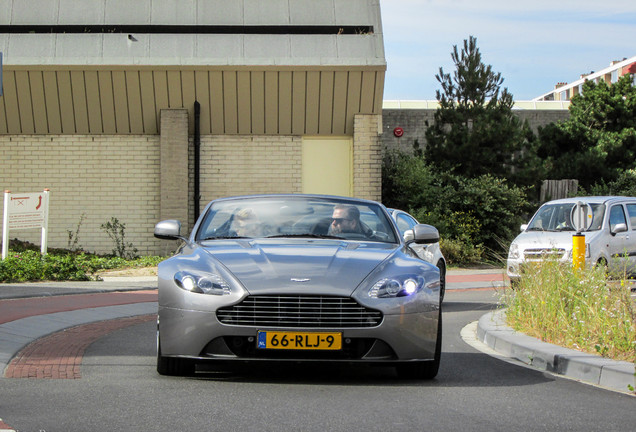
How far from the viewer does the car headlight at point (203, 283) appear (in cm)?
694

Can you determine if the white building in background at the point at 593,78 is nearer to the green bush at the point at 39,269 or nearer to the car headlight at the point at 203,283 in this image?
the green bush at the point at 39,269

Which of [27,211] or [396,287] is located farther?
[27,211]

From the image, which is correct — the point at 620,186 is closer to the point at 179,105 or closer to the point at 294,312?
the point at 179,105

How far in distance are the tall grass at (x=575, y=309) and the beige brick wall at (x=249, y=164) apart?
47.2 ft

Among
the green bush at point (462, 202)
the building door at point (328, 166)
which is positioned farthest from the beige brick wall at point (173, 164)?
the green bush at point (462, 202)

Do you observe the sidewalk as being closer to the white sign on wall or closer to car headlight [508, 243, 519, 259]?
the white sign on wall

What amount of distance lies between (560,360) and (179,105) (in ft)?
59.2

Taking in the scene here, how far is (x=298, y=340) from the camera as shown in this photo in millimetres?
6793

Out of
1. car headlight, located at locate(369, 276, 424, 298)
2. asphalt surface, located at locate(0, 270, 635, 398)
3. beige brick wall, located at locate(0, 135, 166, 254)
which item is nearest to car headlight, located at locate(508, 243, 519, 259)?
asphalt surface, located at locate(0, 270, 635, 398)

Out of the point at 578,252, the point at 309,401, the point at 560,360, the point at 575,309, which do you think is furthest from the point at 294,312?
the point at 578,252

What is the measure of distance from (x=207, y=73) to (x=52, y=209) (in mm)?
5363

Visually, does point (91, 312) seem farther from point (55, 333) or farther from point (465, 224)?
point (465, 224)

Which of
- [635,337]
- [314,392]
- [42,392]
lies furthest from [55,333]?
[635,337]

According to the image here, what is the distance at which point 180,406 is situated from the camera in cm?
616
